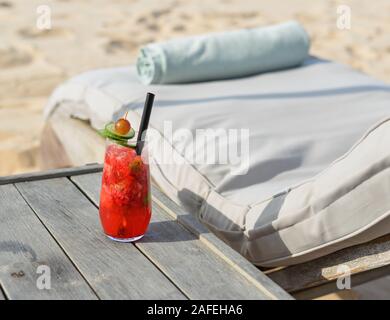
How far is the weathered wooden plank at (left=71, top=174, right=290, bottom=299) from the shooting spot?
1253 mm

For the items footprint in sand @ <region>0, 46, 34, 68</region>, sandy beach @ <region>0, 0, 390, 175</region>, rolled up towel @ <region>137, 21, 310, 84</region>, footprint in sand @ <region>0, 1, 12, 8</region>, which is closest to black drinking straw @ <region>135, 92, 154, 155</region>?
rolled up towel @ <region>137, 21, 310, 84</region>

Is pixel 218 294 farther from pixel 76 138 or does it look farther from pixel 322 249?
pixel 76 138

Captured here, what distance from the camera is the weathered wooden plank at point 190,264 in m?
1.25

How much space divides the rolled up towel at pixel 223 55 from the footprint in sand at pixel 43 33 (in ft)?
8.07

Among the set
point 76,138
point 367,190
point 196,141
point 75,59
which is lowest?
point 75,59

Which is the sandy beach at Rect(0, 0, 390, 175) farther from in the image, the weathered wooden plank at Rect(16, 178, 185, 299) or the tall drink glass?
the tall drink glass

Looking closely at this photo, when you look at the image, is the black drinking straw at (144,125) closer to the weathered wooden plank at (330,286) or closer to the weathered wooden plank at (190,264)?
the weathered wooden plank at (190,264)

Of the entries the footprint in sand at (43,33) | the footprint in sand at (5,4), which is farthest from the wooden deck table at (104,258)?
the footprint in sand at (5,4)

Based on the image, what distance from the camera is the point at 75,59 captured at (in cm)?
453

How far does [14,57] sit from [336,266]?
3.27m

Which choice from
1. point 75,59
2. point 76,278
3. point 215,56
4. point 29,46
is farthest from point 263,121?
point 29,46

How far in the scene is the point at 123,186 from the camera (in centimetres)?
139

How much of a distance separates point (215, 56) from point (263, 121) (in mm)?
568

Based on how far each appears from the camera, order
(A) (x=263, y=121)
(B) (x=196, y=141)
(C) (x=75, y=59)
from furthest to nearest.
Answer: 1. (C) (x=75, y=59)
2. (A) (x=263, y=121)
3. (B) (x=196, y=141)
